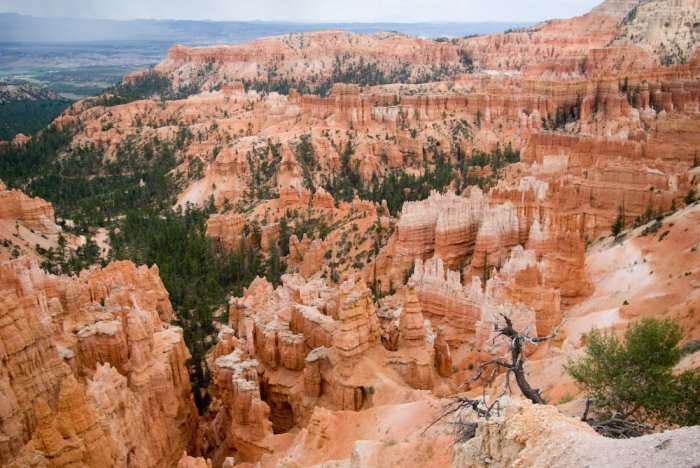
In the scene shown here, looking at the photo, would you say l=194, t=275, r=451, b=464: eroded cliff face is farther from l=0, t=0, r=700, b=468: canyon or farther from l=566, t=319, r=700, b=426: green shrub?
l=566, t=319, r=700, b=426: green shrub

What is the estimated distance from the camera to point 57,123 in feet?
338

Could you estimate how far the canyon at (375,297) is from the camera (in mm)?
14693

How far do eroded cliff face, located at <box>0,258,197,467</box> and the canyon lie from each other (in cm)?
7

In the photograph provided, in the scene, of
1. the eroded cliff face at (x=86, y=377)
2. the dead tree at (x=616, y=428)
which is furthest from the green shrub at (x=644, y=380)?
the eroded cliff face at (x=86, y=377)

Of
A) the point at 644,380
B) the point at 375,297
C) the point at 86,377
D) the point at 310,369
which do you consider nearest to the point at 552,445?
the point at 644,380

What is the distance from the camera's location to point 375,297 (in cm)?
3350

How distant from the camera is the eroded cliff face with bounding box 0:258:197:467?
14.3 meters

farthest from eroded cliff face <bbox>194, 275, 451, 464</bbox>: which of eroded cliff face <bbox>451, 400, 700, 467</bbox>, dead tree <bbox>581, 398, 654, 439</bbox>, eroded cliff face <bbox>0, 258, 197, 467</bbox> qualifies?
eroded cliff face <bbox>451, 400, 700, 467</bbox>

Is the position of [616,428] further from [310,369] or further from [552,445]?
[310,369]

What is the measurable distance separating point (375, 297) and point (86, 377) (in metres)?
17.0

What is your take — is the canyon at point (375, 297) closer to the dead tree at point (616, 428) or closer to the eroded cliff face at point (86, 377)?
the eroded cliff face at point (86, 377)

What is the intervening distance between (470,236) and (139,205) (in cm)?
4930

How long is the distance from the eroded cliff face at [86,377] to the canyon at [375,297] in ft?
0.23

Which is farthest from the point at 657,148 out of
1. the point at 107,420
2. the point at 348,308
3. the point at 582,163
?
the point at 107,420
